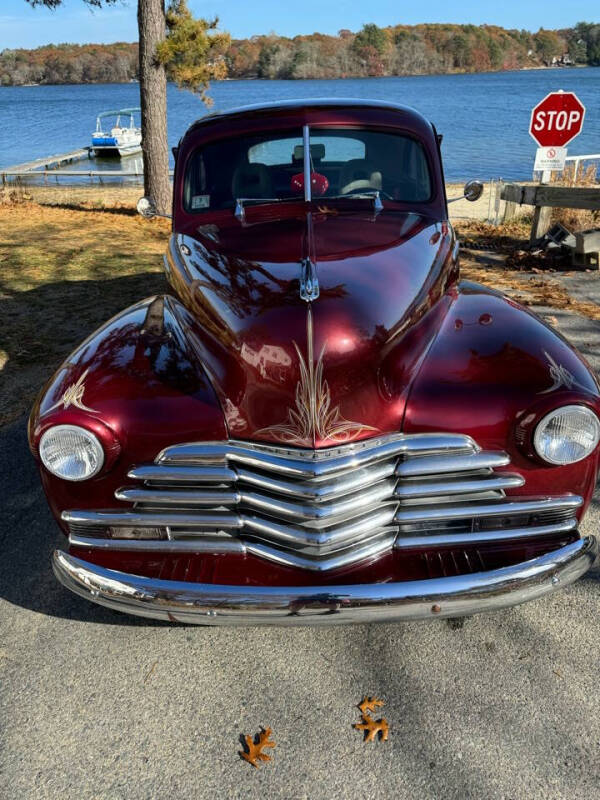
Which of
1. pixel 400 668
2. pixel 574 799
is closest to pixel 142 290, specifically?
pixel 400 668

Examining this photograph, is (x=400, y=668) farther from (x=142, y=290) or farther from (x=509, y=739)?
(x=142, y=290)

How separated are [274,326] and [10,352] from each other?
4064 mm

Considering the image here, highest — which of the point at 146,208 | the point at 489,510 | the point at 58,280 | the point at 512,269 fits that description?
the point at 146,208

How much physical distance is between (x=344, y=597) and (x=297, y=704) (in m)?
0.54

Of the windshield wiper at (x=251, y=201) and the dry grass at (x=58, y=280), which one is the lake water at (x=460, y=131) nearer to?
the dry grass at (x=58, y=280)

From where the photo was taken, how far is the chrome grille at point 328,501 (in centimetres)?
219

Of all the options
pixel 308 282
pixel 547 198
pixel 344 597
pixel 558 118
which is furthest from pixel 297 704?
pixel 558 118

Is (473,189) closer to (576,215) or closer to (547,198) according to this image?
(547,198)

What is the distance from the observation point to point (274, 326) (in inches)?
95.3

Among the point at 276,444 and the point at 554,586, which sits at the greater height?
the point at 276,444

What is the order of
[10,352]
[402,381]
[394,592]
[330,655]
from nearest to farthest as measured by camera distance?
[394,592] < [402,381] < [330,655] < [10,352]

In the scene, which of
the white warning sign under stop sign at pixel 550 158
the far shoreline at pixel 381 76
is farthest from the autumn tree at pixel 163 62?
the far shoreline at pixel 381 76

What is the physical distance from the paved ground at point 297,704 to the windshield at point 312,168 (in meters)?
2.37

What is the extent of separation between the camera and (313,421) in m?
2.20
